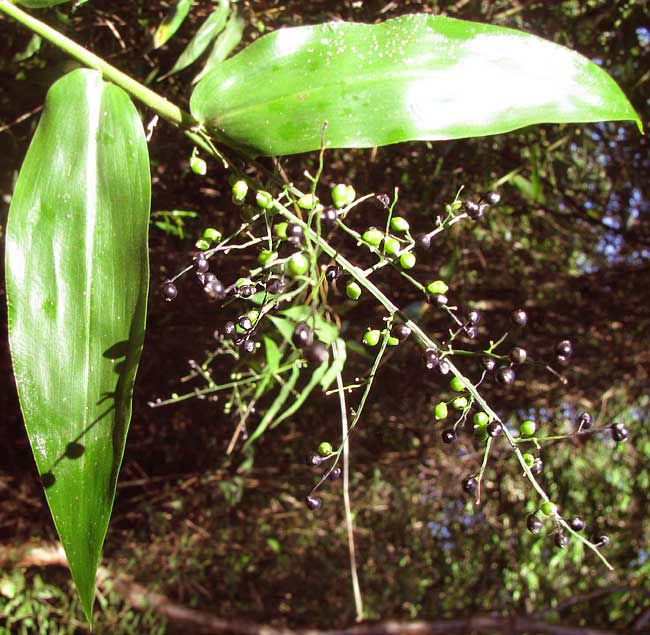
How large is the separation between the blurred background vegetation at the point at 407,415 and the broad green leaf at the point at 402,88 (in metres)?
0.56

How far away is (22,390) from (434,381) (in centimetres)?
166

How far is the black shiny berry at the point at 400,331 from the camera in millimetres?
747

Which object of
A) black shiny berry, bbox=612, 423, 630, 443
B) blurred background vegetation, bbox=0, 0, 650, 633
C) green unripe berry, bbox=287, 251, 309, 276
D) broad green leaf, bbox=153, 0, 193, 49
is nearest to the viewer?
green unripe berry, bbox=287, 251, 309, 276

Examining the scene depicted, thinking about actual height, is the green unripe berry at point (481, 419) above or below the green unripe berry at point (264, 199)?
below

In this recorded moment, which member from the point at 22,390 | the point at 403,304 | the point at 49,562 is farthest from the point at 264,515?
the point at 22,390

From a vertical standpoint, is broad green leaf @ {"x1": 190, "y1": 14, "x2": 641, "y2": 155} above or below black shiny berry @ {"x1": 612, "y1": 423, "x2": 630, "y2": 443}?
above

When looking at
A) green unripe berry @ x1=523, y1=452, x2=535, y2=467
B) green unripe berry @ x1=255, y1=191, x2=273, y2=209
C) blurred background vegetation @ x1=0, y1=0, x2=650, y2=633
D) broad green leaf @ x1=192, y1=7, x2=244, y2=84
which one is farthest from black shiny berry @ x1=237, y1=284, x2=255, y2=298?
blurred background vegetation @ x1=0, y1=0, x2=650, y2=633

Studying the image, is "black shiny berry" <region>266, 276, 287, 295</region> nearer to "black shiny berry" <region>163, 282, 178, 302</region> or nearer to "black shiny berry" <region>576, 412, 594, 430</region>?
"black shiny berry" <region>163, 282, 178, 302</region>

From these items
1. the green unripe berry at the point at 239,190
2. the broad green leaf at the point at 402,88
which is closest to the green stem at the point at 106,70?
the broad green leaf at the point at 402,88

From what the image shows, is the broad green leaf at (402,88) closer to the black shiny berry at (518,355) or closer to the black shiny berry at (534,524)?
the black shiny berry at (518,355)

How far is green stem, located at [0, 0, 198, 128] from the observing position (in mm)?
911

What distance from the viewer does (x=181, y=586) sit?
267 cm

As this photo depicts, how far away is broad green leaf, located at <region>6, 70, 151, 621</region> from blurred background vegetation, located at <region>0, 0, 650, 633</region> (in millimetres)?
545

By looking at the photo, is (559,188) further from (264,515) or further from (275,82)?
(264,515)
